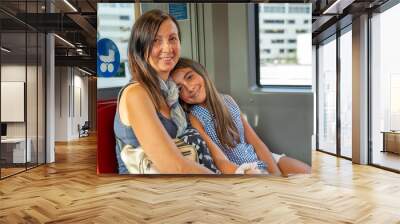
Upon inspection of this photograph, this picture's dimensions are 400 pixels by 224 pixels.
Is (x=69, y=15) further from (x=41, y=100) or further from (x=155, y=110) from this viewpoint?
(x=155, y=110)

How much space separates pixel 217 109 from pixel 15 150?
390 centimetres

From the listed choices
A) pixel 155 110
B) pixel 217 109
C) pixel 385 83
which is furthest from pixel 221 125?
pixel 385 83

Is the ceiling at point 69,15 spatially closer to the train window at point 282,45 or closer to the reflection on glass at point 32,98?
the reflection on glass at point 32,98

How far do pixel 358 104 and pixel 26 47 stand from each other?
6984mm

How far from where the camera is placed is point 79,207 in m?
4.76

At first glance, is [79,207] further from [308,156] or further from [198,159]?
[308,156]

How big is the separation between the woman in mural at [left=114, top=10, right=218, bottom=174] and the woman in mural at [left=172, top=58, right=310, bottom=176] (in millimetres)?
159

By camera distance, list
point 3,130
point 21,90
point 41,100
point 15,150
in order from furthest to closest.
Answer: point 41,100 → point 21,90 → point 15,150 → point 3,130

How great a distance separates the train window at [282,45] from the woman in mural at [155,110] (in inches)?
57.7

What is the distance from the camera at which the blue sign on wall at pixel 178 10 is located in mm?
6805

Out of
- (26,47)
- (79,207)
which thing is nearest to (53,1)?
(26,47)

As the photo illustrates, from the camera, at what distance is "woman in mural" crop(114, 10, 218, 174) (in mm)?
6543

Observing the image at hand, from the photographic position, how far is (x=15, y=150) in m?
7.48

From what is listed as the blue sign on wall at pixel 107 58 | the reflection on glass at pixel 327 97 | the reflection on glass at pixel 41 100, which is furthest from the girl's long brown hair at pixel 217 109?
the reflection on glass at pixel 327 97
